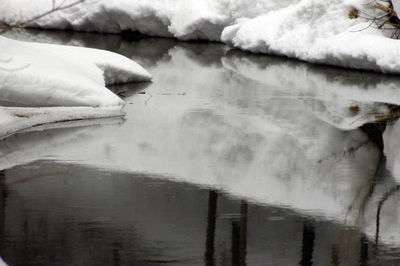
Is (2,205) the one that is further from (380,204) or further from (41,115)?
(41,115)

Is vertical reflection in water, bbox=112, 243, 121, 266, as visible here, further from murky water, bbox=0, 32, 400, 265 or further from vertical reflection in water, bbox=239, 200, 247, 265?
vertical reflection in water, bbox=239, 200, 247, 265

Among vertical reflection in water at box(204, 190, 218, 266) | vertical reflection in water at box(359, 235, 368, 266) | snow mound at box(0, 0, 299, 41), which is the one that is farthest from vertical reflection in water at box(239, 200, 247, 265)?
snow mound at box(0, 0, 299, 41)

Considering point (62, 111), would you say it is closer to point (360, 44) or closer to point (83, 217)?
point (83, 217)

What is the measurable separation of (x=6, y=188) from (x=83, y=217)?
42.1 inches

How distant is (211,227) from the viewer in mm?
5648

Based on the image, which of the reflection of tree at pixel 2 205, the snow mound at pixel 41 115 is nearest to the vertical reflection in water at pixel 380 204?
the reflection of tree at pixel 2 205

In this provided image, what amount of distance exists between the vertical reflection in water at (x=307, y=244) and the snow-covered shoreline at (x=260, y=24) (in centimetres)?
947

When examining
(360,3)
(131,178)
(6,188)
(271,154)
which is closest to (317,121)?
(271,154)

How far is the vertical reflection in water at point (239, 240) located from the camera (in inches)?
197

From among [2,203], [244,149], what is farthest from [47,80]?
[2,203]

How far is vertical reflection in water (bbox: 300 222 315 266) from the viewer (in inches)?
196

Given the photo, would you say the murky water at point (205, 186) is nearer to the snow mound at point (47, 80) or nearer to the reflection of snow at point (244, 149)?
the reflection of snow at point (244, 149)

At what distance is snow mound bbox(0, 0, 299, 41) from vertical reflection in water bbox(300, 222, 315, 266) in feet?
48.1

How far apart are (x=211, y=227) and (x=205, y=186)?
110 centimetres
